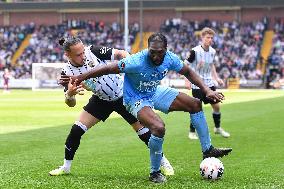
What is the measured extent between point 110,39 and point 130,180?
61278 mm

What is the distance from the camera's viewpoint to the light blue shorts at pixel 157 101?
1015cm

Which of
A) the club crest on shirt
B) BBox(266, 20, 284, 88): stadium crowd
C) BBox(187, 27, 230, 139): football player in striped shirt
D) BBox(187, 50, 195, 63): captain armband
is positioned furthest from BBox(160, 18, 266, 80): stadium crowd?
the club crest on shirt

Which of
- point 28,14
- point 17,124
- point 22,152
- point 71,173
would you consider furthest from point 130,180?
point 28,14

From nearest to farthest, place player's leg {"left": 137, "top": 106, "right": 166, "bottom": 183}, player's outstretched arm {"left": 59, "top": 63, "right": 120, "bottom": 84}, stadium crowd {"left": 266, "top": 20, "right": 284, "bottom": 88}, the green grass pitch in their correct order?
player's outstretched arm {"left": 59, "top": 63, "right": 120, "bottom": 84} < player's leg {"left": 137, "top": 106, "right": 166, "bottom": 183} < the green grass pitch < stadium crowd {"left": 266, "top": 20, "right": 284, "bottom": 88}

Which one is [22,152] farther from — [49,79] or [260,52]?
[260,52]

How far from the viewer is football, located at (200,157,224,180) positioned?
9.96m

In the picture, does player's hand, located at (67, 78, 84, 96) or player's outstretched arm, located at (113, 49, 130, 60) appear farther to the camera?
player's outstretched arm, located at (113, 49, 130, 60)

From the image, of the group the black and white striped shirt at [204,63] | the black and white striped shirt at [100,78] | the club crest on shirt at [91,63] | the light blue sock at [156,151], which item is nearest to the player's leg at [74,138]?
the black and white striped shirt at [100,78]

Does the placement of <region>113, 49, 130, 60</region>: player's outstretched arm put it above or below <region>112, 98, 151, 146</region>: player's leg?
above

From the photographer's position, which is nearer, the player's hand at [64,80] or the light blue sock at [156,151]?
the light blue sock at [156,151]

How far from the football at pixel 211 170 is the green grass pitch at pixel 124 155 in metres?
0.12

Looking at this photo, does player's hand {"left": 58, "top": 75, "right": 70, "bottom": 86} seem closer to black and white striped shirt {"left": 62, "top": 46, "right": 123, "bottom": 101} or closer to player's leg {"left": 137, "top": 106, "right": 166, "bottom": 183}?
black and white striped shirt {"left": 62, "top": 46, "right": 123, "bottom": 101}

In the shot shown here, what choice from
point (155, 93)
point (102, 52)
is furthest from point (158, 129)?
point (102, 52)

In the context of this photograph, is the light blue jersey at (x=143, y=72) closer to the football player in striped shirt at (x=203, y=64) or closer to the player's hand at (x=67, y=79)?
the player's hand at (x=67, y=79)
